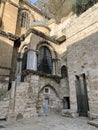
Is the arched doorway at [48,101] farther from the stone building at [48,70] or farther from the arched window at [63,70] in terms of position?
the arched window at [63,70]

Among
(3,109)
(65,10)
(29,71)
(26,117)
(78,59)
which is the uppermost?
(65,10)

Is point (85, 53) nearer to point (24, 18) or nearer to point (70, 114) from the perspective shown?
point (70, 114)

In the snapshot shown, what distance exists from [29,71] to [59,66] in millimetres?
3879

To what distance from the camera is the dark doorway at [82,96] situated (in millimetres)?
8330

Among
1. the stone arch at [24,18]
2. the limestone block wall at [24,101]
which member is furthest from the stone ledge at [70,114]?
the stone arch at [24,18]

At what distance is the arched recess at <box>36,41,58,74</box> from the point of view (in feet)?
36.7

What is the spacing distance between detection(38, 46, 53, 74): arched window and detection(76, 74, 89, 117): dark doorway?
343 cm

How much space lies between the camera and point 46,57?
11.9 metres

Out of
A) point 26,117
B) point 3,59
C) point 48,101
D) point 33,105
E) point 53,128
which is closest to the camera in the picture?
point 53,128

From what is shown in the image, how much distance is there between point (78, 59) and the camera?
9.49 m

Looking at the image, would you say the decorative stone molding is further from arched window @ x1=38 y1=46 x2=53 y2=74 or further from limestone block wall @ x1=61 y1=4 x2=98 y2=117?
limestone block wall @ x1=61 y1=4 x2=98 y2=117

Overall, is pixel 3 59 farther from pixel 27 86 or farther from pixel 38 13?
pixel 38 13

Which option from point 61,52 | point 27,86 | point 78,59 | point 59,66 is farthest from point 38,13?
point 27,86

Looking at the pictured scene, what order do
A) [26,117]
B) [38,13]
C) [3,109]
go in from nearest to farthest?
[3,109] < [26,117] < [38,13]
